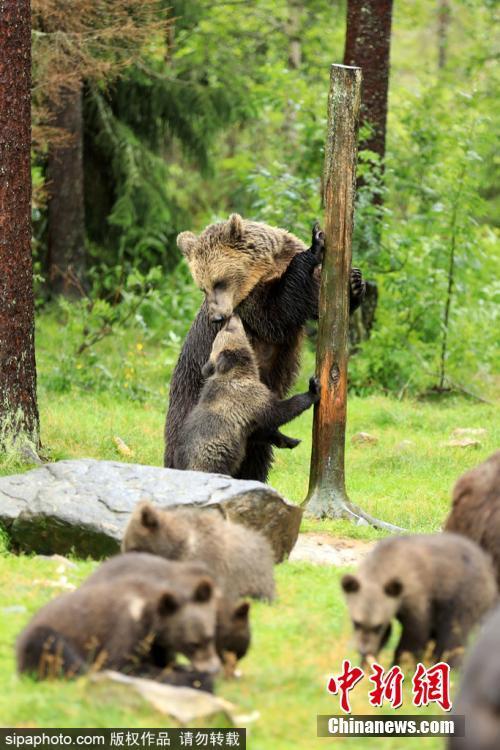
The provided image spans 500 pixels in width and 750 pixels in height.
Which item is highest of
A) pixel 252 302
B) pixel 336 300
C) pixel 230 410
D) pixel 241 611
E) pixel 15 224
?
pixel 15 224

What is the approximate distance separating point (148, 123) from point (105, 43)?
4171mm

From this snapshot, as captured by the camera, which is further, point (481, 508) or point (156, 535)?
point (156, 535)

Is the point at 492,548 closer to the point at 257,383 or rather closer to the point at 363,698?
the point at 363,698

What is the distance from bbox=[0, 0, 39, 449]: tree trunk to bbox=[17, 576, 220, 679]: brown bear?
17.5 feet

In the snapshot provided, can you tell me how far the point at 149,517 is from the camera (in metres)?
6.82

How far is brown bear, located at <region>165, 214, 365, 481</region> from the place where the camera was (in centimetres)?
1050

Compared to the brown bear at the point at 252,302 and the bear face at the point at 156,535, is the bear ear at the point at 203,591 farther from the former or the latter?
the brown bear at the point at 252,302

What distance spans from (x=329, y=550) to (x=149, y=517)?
2.72 meters

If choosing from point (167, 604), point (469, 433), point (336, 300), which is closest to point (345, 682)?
point (167, 604)

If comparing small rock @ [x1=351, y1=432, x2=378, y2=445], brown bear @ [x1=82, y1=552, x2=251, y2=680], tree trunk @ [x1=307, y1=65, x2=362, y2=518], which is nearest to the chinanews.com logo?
brown bear @ [x1=82, y1=552, x2=251, y2=680]

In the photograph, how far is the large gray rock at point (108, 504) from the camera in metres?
8.12

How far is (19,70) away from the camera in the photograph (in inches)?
420

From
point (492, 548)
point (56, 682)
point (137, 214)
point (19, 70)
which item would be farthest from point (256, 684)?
point (137, 214)

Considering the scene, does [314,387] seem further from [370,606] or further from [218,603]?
[370,606]
